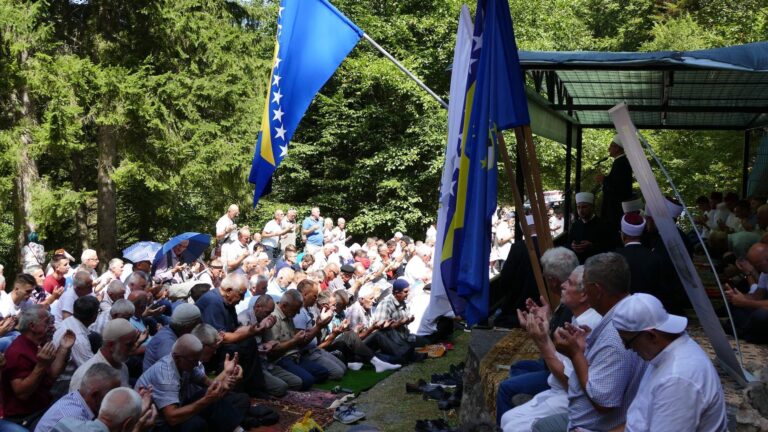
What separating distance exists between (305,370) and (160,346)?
2.81 meters

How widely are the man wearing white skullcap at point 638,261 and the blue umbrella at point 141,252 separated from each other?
6.68m

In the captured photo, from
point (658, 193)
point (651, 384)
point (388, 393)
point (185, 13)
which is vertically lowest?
point (388, 393)

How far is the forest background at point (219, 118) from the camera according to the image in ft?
56.6

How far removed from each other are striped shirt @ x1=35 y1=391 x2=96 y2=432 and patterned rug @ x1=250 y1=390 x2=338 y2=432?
2.88m

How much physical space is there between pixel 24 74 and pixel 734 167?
54.2ft

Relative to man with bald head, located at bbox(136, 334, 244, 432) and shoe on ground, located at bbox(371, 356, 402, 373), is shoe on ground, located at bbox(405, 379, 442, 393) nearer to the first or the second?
shoe on ground, located at bbox(371, 356, 402, 373)

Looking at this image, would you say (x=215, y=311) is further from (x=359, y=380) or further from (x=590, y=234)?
(x=590, y=234)

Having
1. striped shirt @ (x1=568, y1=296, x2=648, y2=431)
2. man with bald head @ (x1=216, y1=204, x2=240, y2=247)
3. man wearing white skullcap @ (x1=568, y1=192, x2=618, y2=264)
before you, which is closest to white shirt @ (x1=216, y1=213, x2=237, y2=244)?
man with bald head @ (x1=216, y1=204, x2=240, y2=247)

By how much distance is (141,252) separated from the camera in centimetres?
1121

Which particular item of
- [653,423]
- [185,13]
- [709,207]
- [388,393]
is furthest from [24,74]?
[653,423]

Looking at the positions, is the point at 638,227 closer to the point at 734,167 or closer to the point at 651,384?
the point at 651,384

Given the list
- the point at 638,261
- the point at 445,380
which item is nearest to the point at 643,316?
the point at 638,261

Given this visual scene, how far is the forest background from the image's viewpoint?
17250 mm

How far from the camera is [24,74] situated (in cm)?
1647
